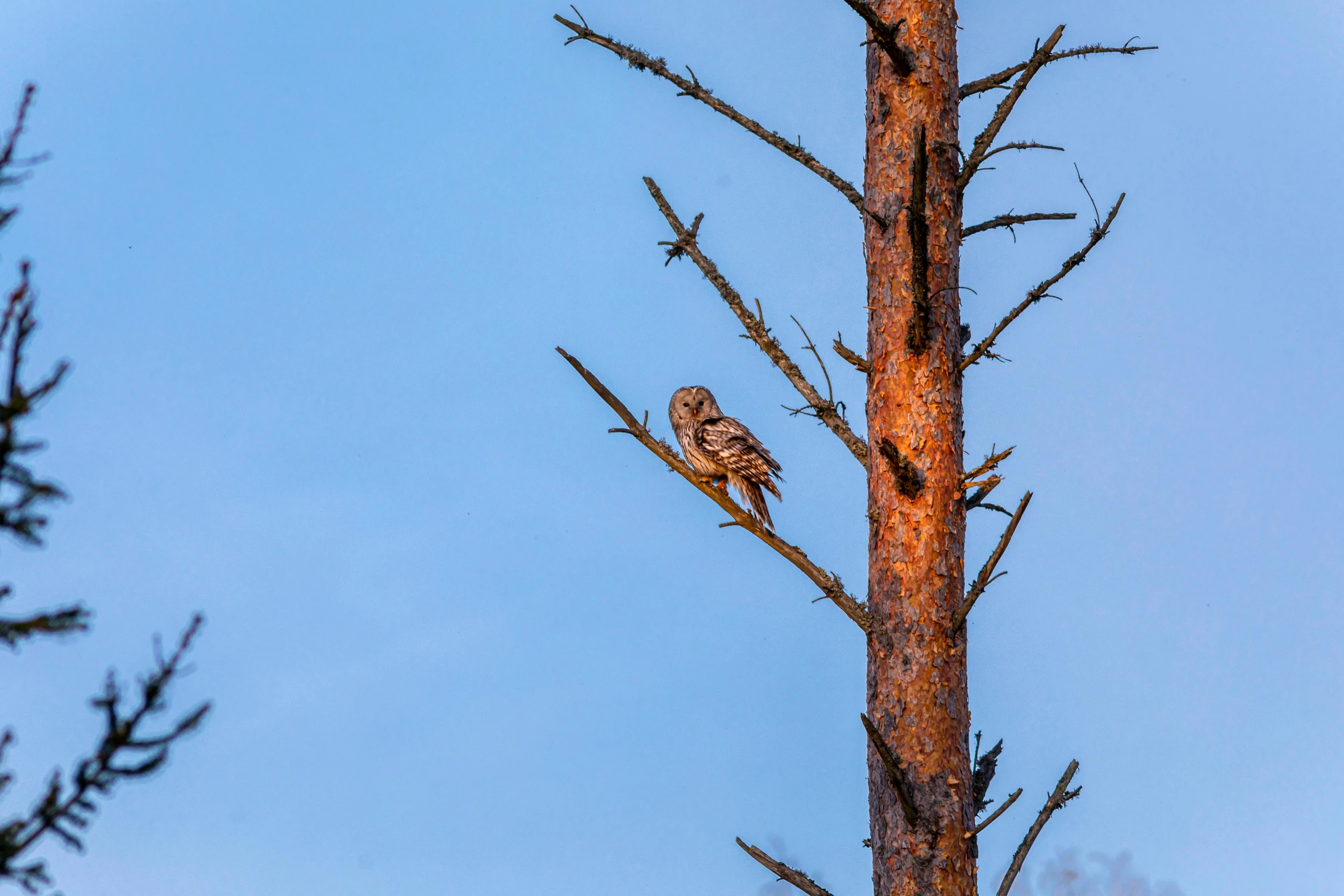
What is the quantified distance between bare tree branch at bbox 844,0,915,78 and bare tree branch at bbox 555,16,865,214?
634 millimetres

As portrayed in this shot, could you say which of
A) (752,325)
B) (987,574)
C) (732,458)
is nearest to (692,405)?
(732,458)

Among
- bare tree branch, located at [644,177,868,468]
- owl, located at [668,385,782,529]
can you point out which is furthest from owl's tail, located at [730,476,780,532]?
bare tree branch, located at [644,177,868,468]

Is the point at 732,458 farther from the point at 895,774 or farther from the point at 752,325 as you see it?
the point at 895,774

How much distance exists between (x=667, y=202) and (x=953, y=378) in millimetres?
1954

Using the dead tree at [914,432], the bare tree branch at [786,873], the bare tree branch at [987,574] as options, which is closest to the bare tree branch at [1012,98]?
the dead tree at [914,432]

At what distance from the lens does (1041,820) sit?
594cm

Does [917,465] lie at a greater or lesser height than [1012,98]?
lesser

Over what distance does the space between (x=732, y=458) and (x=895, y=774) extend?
430cm

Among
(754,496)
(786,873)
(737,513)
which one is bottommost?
(786,873)

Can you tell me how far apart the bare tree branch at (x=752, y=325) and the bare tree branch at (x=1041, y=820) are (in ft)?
6.23

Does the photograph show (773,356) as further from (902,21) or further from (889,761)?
(889,761)

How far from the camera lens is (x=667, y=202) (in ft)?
22.4

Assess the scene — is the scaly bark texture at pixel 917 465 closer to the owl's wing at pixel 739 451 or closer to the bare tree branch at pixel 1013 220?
the bare tree branch at pixel 1013 220

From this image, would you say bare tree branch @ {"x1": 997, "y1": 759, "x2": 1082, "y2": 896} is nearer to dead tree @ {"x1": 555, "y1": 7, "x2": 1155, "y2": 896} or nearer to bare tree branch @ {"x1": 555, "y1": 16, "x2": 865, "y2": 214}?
dead tree @ {"x1": 555, "y1": 7, "x2": 1155, "y2": 896}
